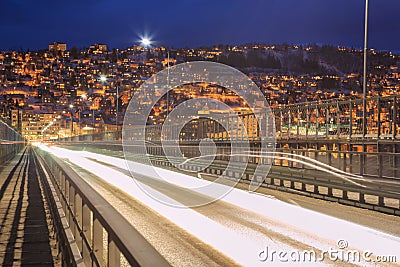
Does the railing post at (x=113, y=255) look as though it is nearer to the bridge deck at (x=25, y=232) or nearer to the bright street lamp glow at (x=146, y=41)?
the bridge deck at (x=25, y=232)

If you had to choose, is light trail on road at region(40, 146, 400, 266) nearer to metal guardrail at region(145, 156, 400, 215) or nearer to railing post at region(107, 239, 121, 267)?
metal guardrail at region(145, 156, 400, 215)

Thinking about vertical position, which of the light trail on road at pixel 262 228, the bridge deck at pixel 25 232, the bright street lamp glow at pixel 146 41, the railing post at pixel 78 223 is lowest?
the bridge deck at pixel 25 232

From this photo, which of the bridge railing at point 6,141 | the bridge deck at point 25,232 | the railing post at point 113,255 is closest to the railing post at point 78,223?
the bridge deck at point 25,232

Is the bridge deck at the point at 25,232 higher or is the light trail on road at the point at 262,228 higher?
the light trail on road at the point at 262,228

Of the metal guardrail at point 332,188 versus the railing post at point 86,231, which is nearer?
the railing post at point 86,231

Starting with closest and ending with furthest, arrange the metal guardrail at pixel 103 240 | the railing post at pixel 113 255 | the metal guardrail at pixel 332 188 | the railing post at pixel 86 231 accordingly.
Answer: the metal guardrail at pixel 103 240, the railing post at pixel 113 255, the railing post at pixel 86 231, the metal guardrail at pixel 332 188

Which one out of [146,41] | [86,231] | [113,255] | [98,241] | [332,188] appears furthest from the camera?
[146,41]

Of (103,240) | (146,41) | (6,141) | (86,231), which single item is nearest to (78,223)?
(86,231)

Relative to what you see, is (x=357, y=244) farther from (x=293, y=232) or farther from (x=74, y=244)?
(x=74, y=244)

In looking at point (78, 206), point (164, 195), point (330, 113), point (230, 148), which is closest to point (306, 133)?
point (330, 113)

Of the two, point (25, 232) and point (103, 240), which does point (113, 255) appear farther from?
point (25, 232)

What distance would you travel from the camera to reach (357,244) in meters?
10.4

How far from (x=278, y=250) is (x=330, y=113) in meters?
15.0

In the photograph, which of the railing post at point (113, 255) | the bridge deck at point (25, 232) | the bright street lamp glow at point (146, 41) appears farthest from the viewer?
the bright street lamp glow at point (146, 41)
